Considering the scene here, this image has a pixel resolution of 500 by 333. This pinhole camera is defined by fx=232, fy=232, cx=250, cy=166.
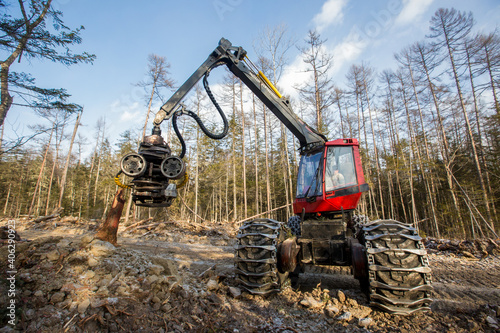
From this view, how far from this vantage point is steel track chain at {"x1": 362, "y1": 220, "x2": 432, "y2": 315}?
2807 mm

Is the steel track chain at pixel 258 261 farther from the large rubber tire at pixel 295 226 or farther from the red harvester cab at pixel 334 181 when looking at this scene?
the large rubber tire at pixel 295 226

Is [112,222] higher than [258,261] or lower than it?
higher

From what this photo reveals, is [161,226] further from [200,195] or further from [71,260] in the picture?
[200,195]

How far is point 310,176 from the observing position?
5023 millimetres

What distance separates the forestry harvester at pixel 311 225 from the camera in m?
2.88

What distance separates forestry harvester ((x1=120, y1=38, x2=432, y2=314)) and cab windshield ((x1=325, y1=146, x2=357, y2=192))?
0.02 m

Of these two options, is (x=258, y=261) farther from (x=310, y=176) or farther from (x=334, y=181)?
(x=310, y=176)

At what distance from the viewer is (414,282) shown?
284 cm

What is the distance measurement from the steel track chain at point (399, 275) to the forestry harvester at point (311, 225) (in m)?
0.01

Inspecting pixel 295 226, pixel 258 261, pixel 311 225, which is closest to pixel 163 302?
pixel 258 261

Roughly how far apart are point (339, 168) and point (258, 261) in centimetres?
248

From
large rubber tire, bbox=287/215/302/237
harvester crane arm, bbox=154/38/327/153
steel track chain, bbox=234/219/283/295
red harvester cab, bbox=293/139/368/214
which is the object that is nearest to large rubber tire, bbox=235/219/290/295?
steel track chain, bbox=234/219/283/295

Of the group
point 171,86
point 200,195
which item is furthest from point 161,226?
point 200,195

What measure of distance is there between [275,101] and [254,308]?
3932 mm
